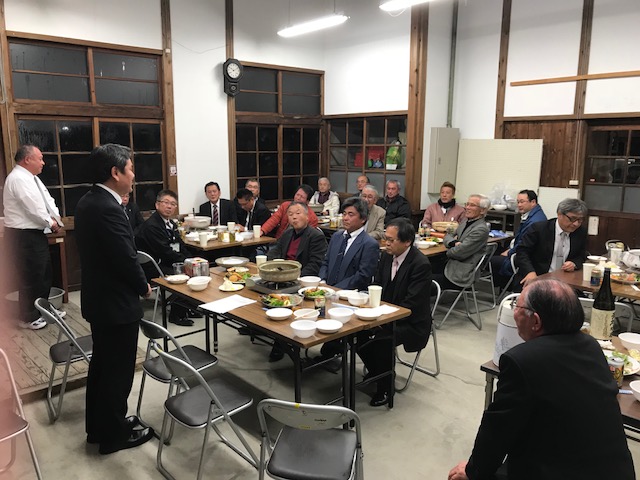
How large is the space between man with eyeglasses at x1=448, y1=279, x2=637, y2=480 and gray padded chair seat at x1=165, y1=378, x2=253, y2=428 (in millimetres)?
1274

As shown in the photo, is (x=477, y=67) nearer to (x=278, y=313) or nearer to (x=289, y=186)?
(x=289, y=186)

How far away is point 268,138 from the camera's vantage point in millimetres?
7914

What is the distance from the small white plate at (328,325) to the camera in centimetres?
274

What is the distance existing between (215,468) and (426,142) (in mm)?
5713

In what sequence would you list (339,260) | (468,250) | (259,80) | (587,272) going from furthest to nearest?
(259,80) < (468,250) < (339,260) < (587,272)

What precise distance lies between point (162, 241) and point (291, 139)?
3.92m

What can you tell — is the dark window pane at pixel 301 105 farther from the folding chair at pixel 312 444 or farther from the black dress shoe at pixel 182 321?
the folding chair at pixel 312 444

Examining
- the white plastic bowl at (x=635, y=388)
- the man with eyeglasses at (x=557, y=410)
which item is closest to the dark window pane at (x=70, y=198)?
the man with eyeglasses at (x=557, y=410)

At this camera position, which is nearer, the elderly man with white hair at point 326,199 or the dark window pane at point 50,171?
the dark window pane at point 50,171

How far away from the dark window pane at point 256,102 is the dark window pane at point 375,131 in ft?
5.03

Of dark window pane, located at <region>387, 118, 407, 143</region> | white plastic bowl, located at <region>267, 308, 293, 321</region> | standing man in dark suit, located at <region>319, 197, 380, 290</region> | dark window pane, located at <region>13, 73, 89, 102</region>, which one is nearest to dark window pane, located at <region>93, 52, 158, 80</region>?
dark window pane, located at <region>13, 73, 89, 102</region>

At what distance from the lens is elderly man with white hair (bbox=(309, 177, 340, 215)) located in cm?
759

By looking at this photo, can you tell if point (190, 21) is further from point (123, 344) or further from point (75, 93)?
point (123, 344)

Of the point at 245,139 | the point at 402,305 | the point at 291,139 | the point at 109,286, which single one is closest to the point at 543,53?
the point at 291,139
